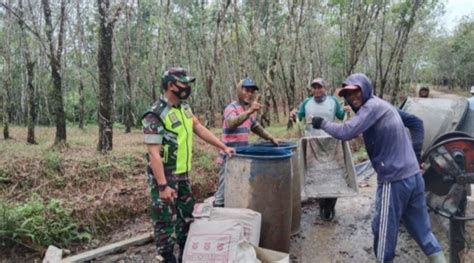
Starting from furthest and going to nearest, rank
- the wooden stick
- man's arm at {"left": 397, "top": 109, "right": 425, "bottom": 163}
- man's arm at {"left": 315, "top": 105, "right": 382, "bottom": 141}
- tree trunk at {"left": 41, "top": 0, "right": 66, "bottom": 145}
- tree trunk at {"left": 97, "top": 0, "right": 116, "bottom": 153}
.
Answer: tree trunk at {"left": 41, "top": 0, "right": 66, "bottom": 145}
tree trunk at {"left": 97, "top": 0, "right": 116, "bottom": 153}
the wooden stick
man's arm at {"left": 397, "top": 109, "right": 425, "bottom": 163}
man's arm at {"left": 315, "top": 105, "right": 382, "bottom": 141}

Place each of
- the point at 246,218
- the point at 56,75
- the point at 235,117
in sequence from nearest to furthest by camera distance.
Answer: the point at 246,218 → the point at 235,117 → the point at 56,75

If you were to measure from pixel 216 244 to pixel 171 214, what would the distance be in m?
0.55

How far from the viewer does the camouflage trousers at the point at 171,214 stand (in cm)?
324

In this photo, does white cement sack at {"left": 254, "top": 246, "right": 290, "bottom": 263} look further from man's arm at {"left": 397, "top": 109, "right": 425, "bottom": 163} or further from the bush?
the bush

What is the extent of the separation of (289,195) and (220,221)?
0.75 meters

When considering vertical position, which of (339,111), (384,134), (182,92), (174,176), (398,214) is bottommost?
(398,214)

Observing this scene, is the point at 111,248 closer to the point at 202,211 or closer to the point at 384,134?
the point at 202,211

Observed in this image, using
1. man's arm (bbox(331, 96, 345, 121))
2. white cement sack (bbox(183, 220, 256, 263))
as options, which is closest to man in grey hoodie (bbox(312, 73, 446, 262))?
white cement sack (bbox(183, 220, 256, 263))

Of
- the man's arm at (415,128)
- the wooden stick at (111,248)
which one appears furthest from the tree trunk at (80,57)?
the man's arm at (415,128)

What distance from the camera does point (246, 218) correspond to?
3.14 m

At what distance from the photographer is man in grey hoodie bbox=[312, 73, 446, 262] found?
298 centimetres

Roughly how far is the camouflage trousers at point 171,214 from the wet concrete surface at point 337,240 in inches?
22.4

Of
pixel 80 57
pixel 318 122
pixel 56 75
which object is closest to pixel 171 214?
pixel 318 122

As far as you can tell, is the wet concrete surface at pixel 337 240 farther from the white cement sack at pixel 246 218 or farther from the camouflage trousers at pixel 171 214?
the white cement sack at pixel 246 218
